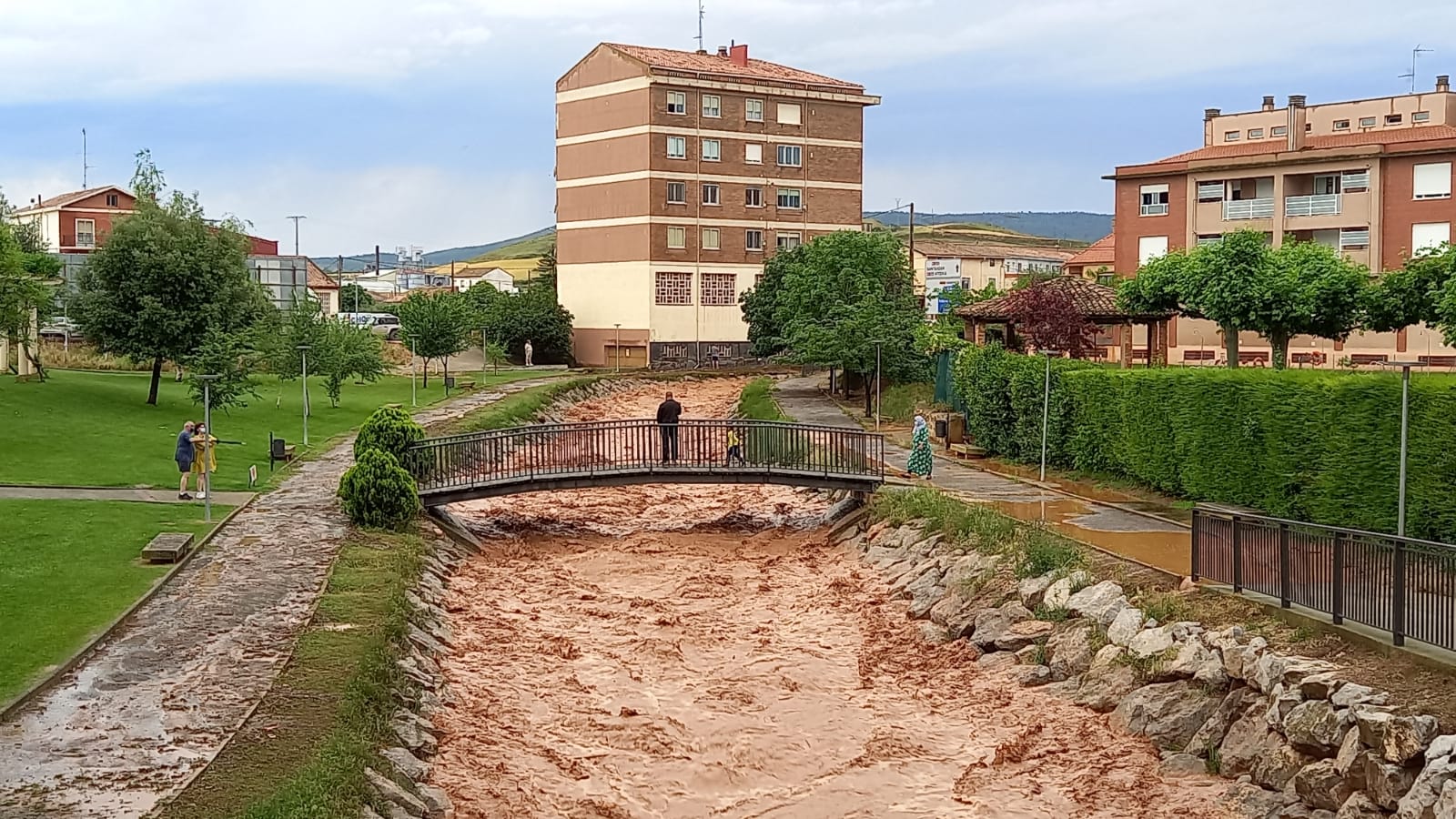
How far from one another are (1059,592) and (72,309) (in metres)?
32.6

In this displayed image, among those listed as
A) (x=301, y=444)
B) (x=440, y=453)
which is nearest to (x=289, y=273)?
(x=301, y=444)

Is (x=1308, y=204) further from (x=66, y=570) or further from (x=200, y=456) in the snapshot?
(x=66, y=570)

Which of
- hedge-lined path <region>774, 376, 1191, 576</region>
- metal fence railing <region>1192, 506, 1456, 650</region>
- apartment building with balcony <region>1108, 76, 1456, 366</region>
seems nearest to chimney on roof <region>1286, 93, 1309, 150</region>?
apartment building with balcony <region>1108, 76, 1456, 366</region>

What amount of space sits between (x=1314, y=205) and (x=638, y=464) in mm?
33085

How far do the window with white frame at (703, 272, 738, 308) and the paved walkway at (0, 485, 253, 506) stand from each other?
4975 centimetres

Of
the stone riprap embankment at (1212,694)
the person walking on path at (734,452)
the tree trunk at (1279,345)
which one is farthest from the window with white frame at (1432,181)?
the stone riprap embankment at (1212,694)

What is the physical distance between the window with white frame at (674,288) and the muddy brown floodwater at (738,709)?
46.7m

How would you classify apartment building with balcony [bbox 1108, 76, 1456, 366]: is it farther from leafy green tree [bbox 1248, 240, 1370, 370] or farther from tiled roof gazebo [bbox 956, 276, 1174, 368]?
tiled roof gazebo [bbox 956, 276, 1174, 368]

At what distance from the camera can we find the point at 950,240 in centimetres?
12112

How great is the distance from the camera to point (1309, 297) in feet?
123

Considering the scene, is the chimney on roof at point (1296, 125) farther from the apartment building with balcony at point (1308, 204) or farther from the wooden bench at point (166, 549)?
the wooden bench at point (166, 549)

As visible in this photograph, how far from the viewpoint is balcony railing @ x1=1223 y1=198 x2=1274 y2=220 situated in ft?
176

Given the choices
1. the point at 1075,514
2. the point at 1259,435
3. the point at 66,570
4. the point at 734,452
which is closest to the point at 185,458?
the point at 66,570

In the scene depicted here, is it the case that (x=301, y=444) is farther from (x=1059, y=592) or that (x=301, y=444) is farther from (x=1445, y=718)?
(x=1445, y=718)
